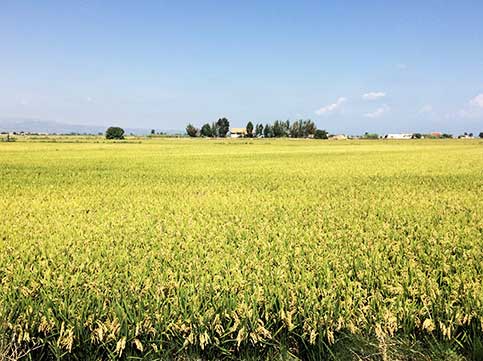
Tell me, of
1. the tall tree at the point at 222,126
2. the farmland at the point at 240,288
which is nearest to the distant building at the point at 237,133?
the tall tree at the point at 222,126

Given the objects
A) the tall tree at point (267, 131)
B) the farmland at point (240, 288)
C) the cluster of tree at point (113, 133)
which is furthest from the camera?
the tall tree at point (267, 131)

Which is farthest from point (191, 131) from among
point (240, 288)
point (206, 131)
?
point (240, 288)

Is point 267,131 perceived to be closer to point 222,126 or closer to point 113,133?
point 222,126

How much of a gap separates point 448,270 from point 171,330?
3.06 meters

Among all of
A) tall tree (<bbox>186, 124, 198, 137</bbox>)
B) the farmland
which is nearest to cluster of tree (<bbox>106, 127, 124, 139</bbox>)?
tall tree (<bbox>186, 124, 198, 137</bbox>)

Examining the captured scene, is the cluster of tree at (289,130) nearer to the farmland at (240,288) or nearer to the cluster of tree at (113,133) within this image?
the cluster of tree at (113,133)

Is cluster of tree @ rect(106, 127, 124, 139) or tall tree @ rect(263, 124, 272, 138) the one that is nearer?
cluster of tree @ rect(106, 127, 124, 139)

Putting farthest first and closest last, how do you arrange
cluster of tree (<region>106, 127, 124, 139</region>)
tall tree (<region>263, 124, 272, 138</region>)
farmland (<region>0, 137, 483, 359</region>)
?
1. tall tree (<region>263, 124, 272, 138</region>)
2. cluster of tree (<region>106, 127, 124, 139</region>)
3. farmland (<region>0, 137, 483, 359</region>)

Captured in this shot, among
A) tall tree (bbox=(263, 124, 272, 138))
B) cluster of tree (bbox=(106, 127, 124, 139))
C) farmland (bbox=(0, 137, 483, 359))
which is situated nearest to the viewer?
farmland (bbox=(0, 137, 483, 359))

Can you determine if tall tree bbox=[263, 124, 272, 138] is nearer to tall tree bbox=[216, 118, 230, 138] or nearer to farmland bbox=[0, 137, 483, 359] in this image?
tall tree bbox=[216, 118, 230, 138]

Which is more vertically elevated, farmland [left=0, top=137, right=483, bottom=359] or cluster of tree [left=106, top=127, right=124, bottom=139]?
cluster of tree [left=106, top=127, right=124, bottom=139]

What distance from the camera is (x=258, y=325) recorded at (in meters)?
3.28

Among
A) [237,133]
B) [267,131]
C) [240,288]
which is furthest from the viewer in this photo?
[237,133]

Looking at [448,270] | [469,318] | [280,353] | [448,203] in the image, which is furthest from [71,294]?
[448,203]
